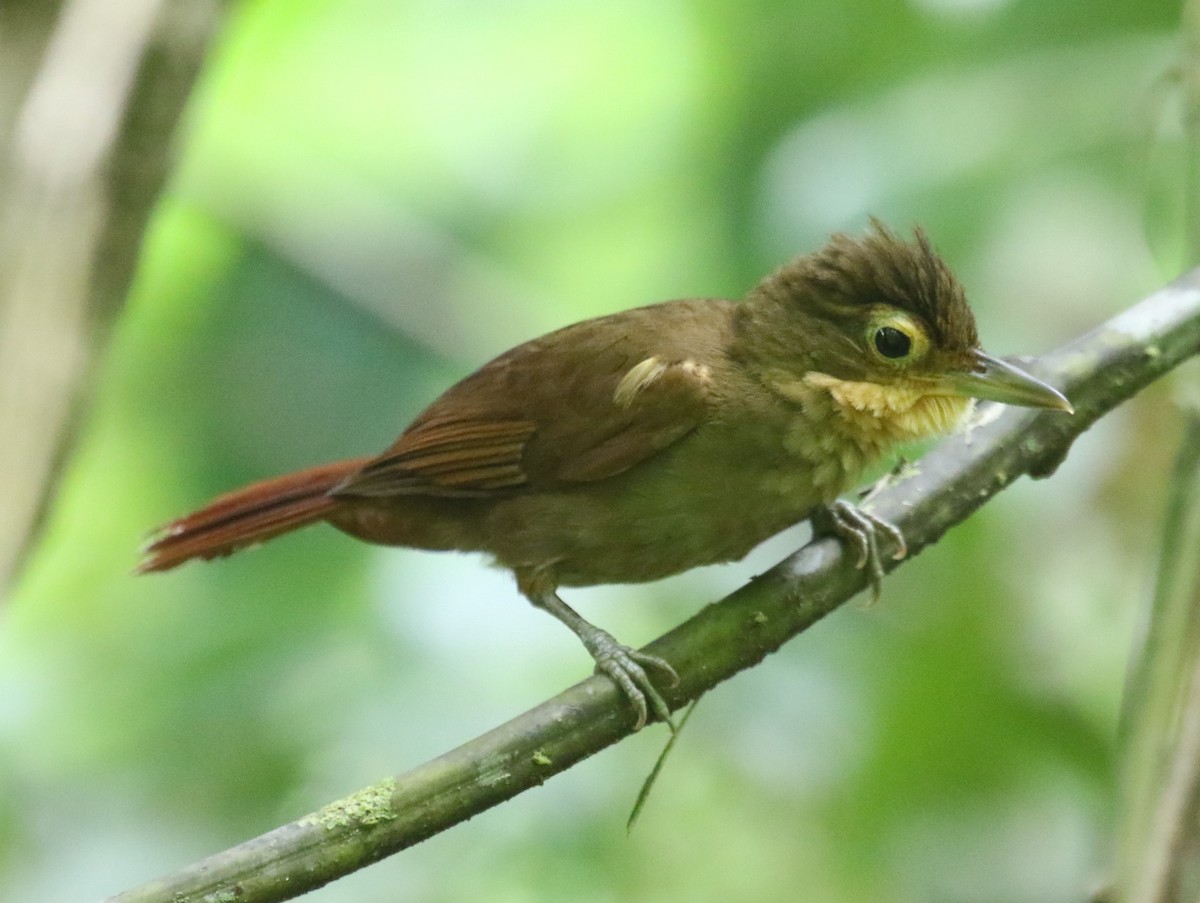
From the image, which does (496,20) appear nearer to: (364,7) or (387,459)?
(364,7)

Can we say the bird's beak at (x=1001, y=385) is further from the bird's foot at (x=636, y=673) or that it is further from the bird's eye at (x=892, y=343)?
the bird's foot at (x=636, y=673)

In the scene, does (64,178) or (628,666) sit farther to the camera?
(64,178)

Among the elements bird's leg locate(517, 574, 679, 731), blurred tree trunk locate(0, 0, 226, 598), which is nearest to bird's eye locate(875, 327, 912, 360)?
bird's leg locate(517, 574, 679, 731)

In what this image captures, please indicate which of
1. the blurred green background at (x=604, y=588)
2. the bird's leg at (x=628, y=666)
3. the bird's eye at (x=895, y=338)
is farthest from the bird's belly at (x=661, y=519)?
the blurred green background at (x=604, y=588)

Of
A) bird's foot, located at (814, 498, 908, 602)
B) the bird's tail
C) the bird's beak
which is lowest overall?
the bird's tail

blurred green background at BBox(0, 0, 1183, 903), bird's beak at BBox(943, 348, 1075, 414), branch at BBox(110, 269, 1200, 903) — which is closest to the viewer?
branch at BBox(110, 269, 1200, 903)

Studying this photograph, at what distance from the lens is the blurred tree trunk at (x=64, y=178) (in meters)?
3.02

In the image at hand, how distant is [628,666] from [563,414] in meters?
0.62

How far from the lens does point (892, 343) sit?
102 inches

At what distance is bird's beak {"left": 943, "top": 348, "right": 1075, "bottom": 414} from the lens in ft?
7.67

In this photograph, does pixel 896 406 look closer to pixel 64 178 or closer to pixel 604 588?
pixel 604 588

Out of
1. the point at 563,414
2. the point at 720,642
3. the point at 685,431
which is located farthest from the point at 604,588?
the point at 720,642

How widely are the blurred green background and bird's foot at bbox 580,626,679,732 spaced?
1.95 feet

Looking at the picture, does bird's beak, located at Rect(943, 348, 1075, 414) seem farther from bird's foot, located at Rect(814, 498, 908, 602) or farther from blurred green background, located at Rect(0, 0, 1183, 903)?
blurred green background, located at Rect(0, 0, 1183, 903)
